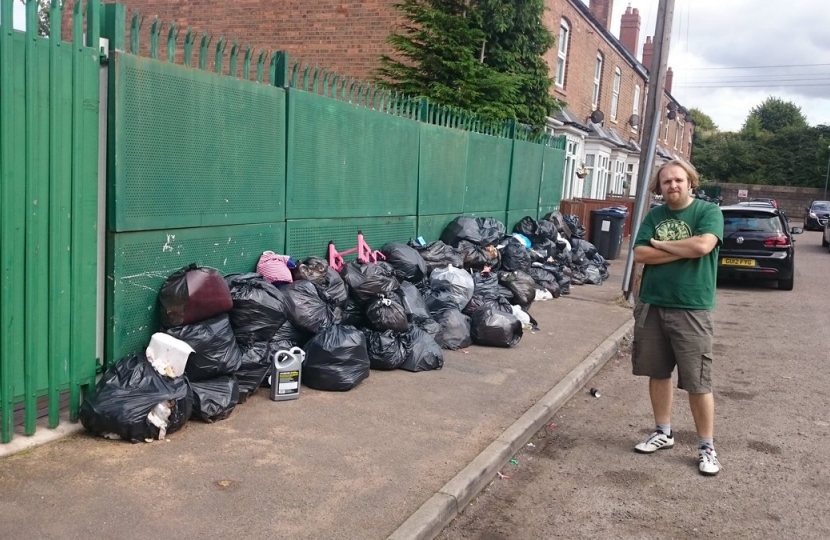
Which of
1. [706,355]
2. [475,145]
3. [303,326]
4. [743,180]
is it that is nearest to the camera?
[706,355]

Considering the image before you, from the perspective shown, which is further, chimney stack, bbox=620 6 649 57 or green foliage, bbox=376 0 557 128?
chimney stack, bbox=620 6 649 57

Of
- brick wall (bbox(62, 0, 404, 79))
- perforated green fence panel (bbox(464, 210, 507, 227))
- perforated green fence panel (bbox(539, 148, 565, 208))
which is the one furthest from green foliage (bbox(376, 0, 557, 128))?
brick wall (bbox(62, 0, 404, 79))

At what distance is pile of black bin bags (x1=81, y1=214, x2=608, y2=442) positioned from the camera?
169 inches

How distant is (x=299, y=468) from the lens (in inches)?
159

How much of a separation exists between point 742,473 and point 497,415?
1647 millimetres

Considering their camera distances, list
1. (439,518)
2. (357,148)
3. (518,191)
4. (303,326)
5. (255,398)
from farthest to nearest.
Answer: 1. (518,191)
2. (357,148)
3. (303,326)
4. (255,398)
5. (439,518)

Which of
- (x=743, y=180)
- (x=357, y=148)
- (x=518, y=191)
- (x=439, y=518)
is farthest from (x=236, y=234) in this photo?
(x=743, y=180)

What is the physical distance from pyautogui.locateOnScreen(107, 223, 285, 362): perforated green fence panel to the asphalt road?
2430 mm

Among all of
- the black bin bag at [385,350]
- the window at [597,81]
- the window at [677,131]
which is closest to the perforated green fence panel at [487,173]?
the black bin bag at [385,350]

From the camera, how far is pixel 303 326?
18.4 feet

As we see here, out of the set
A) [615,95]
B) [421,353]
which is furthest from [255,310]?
[615,95]

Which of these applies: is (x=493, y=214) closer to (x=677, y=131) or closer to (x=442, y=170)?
(x=442, y=170)

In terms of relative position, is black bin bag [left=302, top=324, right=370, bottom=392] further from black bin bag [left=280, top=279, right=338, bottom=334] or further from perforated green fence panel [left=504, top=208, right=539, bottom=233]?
perforated green fence panel [left=504, top=208, right=539, bottom=233]

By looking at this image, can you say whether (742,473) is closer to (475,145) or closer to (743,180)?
(475,145)
